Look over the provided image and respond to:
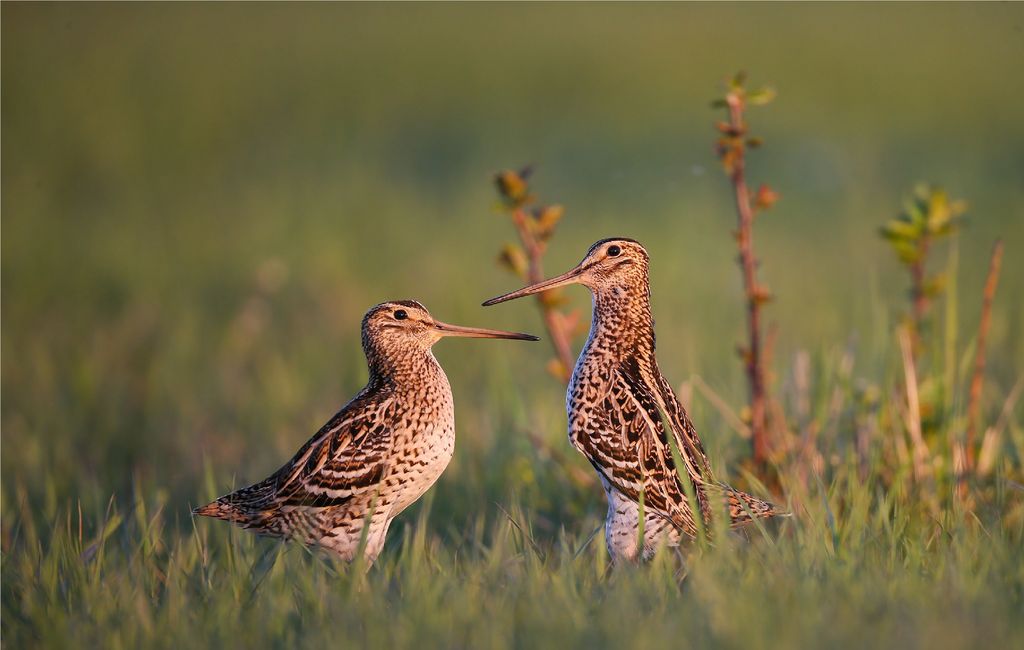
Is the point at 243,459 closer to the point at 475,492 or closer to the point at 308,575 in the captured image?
the point at 475,492

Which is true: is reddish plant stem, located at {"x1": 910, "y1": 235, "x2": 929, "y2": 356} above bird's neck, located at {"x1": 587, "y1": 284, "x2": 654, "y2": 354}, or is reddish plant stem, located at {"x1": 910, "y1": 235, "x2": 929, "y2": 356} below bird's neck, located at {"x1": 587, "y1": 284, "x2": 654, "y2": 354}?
below

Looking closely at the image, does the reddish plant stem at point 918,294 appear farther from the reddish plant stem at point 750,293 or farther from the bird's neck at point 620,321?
the bird's neck at point 620,321

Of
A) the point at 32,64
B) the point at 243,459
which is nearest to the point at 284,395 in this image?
the point at 243,459

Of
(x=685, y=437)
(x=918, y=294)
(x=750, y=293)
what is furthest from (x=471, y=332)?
(x=918, y=294)

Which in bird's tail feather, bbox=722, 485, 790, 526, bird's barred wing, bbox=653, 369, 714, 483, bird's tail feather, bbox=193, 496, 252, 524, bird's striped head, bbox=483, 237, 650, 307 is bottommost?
bird's tail feather, bbox=722, 485, 790, 526

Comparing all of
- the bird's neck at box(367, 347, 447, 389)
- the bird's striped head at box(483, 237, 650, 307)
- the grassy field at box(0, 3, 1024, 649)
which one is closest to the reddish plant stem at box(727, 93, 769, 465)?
the grassy field at box(0, 3, 1024, 649)

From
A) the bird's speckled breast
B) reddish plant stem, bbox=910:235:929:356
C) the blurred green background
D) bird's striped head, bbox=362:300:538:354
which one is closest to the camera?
the bird's speckled breast

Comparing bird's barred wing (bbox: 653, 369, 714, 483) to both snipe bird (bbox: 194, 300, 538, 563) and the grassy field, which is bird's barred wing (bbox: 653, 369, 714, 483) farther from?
snipe bird (bbox: 194, 300, 538, 563)

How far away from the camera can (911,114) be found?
15.5 metres

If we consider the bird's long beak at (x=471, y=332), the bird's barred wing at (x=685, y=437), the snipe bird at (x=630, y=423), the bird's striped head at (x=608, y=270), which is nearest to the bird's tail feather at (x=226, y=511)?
the bird's long beak at (x=471, y=332)

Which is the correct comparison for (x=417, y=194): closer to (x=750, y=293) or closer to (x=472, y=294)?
(x=472, y=294)

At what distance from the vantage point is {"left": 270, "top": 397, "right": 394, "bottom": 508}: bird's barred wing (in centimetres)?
519

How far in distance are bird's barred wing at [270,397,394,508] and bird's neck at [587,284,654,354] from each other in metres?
0.95

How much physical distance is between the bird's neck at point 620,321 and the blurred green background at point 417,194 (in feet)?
1.92
